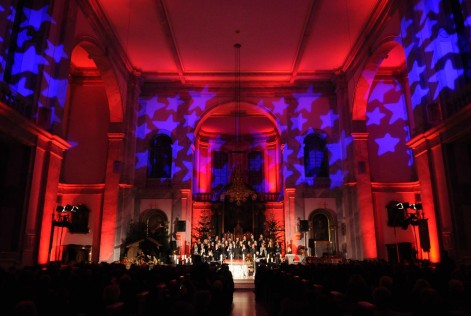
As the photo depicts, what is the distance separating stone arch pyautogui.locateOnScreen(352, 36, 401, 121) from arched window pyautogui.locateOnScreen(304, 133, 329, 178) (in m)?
2.66

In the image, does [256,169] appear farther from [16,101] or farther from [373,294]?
[373,294]

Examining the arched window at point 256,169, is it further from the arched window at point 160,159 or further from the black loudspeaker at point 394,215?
the black loudspeaker at point 394,215

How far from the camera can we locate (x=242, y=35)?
1638 cm

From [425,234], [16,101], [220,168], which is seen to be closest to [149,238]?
[16,101]

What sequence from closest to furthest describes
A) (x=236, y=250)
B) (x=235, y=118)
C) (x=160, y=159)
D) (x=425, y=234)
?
(x=425, y=234)
(x=160, y=159)
(x=236, y=250)
(x=235, y=118)

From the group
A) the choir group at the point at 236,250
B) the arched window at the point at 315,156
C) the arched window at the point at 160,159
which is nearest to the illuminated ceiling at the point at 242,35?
the arched window at the point at 315,156

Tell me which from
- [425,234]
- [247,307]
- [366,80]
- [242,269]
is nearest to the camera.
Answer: [247,307]

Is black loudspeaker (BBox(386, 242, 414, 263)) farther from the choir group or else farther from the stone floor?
the stone floor

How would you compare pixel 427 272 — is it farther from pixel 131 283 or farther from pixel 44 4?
pixel 44 4

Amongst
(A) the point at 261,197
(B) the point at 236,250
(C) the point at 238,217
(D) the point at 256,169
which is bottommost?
(B) the point at 236,250

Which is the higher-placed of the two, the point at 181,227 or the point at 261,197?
the point at 261,197

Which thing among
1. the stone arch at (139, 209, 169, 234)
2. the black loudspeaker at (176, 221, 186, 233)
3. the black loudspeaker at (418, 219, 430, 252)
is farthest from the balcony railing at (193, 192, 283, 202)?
the black loudspeaker at (418, 219, 430, 252)

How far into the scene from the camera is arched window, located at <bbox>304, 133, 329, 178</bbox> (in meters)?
20.0

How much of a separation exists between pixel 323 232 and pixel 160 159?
9536mm
